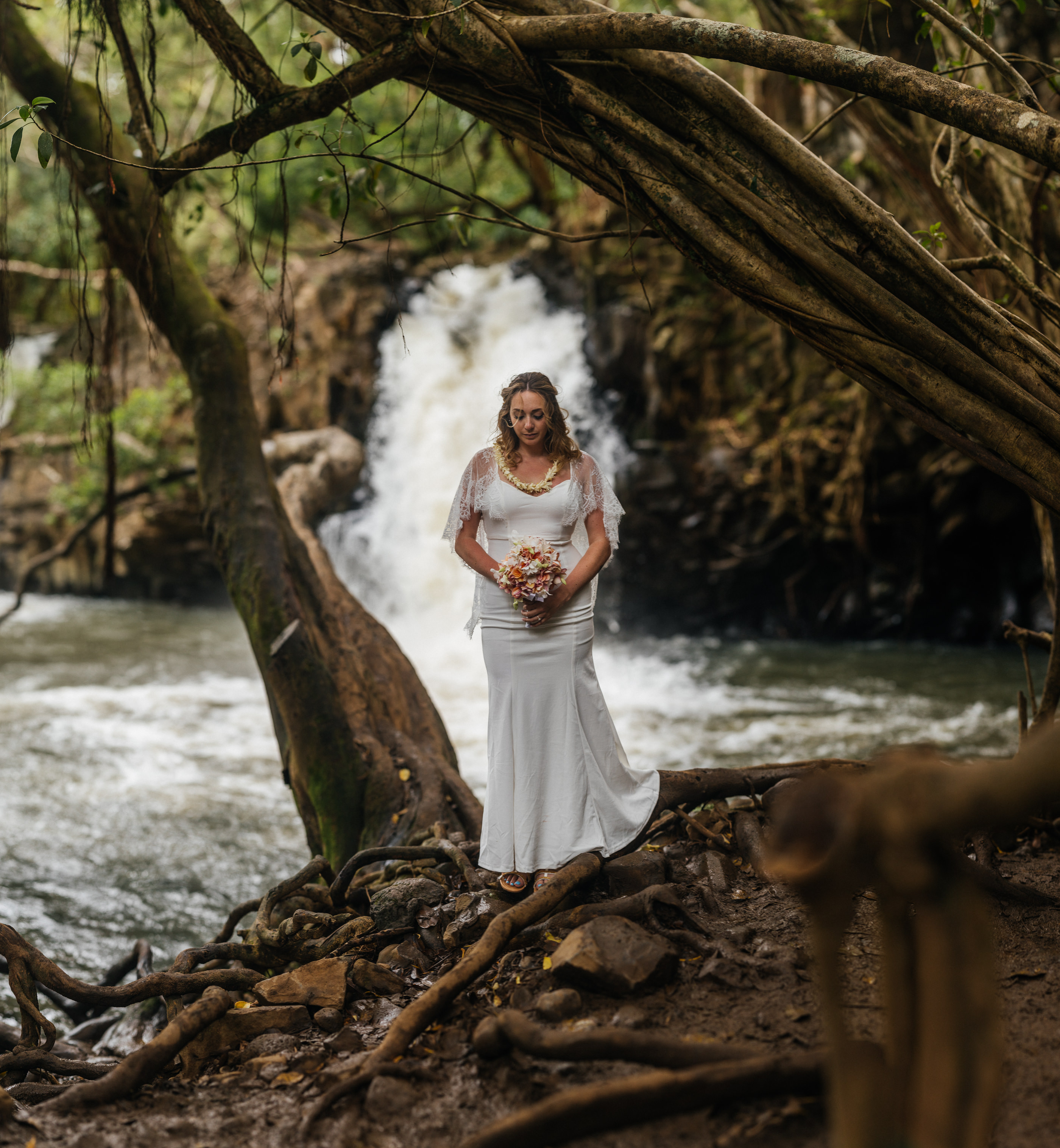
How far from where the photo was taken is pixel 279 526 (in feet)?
15.0

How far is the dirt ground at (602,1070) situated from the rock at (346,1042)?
0.03 m

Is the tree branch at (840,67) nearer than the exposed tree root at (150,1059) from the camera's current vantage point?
No

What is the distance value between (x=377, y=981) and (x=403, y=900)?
0.39 meters

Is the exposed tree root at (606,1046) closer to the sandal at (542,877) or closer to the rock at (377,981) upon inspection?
the rock at (377,981)

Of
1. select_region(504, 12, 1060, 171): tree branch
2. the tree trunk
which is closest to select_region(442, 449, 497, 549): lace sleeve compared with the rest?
the tree trunk

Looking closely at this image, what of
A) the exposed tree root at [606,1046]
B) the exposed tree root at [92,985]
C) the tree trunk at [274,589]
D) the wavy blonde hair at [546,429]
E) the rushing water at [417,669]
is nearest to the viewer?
the exposed tree root at [606,1046]

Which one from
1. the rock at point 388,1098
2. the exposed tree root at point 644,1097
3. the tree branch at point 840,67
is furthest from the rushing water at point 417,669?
the exposed tree root at point 644,1097

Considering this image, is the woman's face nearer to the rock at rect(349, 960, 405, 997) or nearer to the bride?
the bride

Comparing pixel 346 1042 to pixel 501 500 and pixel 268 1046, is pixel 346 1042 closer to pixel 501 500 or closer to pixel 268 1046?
pixel 268 1046

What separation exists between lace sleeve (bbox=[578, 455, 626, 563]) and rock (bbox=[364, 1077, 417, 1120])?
1.90 metres

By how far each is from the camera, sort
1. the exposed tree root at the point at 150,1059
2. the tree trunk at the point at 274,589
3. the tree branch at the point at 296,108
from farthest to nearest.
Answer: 1. the tree trunk at the point at 274,589
2. the tree branch at the point at 296,108
3. the exposed tree root at the point at 150,1059

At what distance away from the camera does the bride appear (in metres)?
3.16

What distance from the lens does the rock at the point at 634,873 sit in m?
3.07

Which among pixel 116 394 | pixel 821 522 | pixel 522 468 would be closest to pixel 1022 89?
pixel 522 468
